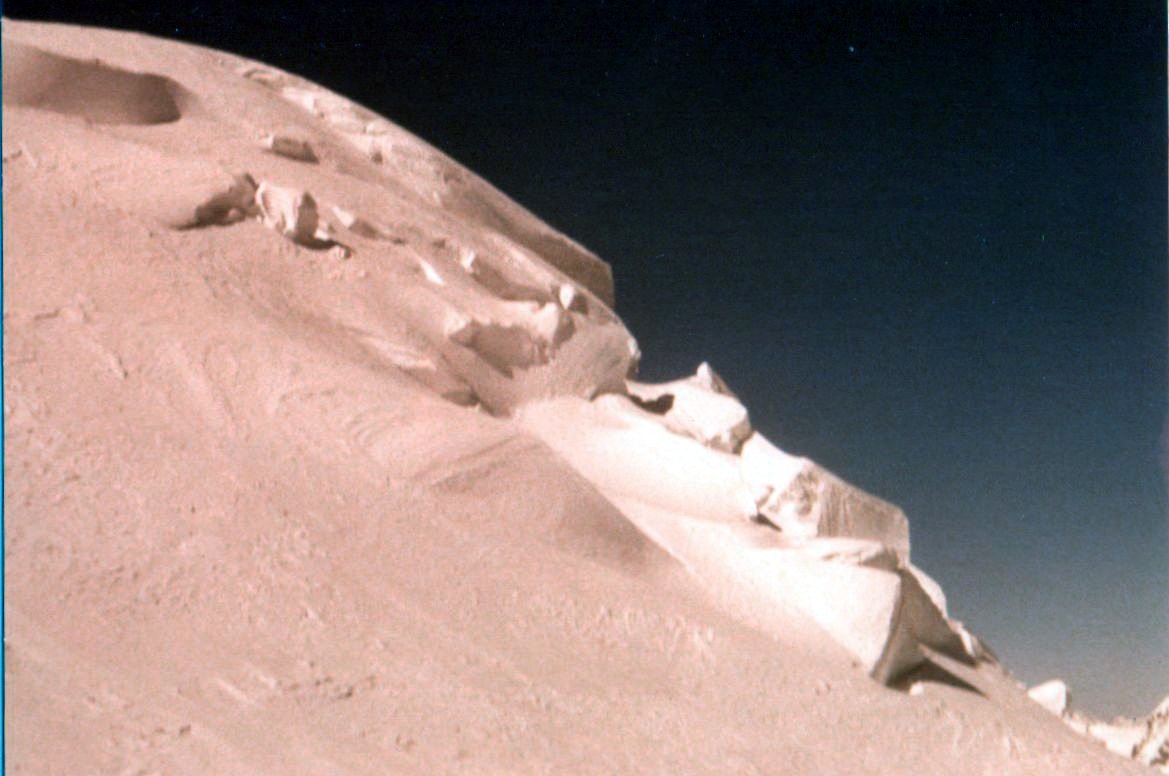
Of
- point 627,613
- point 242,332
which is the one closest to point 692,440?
point 627,613

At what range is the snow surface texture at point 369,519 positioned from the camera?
129 inches

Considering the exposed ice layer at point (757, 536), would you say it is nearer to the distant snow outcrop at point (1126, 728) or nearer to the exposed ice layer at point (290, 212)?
the exposed ice layer at point (290, 212)

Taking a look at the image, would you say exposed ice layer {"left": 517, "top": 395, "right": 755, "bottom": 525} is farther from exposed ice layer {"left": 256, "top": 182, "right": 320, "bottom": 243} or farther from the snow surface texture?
exposed ice layer {"left": 256, "top": 182, "right": 320, "bottom": 243}

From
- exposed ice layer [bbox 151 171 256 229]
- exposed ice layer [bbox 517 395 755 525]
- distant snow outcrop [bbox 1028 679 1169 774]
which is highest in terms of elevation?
exposed ice layer [bbox 151 171 256 229]

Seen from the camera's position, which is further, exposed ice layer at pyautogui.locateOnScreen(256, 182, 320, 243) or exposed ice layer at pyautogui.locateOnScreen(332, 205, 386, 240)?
exposed ice layer at pyautogui.locateOnScreen(332, 205, 386, 240)

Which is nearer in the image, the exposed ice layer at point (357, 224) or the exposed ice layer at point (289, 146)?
the exposed ice layer at point (357, 224)

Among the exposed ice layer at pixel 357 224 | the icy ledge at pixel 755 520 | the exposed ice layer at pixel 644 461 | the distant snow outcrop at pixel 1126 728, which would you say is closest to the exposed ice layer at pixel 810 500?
the icy ledge at pixel 755 520

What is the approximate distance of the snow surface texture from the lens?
3285mm

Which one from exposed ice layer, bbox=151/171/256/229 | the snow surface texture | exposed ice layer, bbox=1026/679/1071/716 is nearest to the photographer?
the snow surface texture

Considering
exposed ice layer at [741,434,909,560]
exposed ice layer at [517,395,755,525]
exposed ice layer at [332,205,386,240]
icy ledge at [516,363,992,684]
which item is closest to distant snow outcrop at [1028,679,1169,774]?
icy ledge at [516,363,992,684]

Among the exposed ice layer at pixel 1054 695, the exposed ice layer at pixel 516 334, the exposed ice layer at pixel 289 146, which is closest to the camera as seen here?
the exposed ice layer at pixel 516 334

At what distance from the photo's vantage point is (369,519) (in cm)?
434

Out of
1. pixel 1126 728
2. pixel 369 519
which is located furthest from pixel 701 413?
pixel 1126 728

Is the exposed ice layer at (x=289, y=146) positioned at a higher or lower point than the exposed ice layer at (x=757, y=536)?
higher
